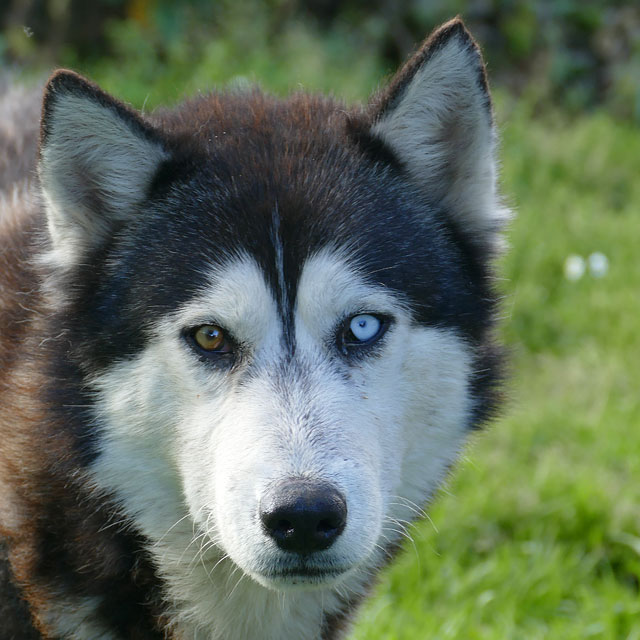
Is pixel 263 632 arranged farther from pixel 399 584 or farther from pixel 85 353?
pixel 399 584

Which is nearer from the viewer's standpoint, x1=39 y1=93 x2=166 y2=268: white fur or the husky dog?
the husky dog

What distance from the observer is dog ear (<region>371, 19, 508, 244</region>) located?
3.09m

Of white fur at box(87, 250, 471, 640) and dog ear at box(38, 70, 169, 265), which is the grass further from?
dog ear at box(38, 70, 169, 265)

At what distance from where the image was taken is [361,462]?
2725 mm

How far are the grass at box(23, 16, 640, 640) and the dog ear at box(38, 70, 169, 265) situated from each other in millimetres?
1385

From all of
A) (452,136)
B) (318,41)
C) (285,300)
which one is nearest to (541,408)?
(452,136)

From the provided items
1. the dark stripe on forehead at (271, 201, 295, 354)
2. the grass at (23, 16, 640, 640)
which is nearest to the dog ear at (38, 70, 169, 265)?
the dark stripe on forehead at (271, 201, 295, 354)

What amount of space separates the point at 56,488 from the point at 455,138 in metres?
1.66

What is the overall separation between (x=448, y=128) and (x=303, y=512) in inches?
54.7

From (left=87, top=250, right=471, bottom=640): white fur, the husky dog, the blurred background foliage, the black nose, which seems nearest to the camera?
the black nose

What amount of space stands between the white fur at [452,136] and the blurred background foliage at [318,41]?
464 cm

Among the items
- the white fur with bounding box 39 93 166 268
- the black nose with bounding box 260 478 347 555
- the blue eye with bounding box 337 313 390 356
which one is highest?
the white fur with bounding box 39 93 166 268

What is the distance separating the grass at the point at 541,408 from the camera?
14.1 ft

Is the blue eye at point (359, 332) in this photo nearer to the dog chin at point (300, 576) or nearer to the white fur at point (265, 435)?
the white fur at point (265, 435)
